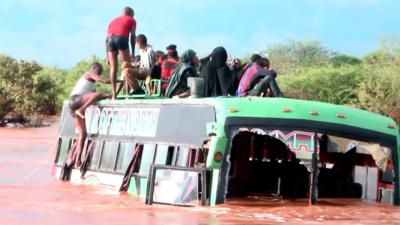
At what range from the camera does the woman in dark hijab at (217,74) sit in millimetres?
12672

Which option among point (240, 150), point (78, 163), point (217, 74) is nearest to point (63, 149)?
point (78, 163)

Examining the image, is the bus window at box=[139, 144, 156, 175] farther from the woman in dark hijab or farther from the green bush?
the green bush

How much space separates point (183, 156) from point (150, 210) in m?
0.85

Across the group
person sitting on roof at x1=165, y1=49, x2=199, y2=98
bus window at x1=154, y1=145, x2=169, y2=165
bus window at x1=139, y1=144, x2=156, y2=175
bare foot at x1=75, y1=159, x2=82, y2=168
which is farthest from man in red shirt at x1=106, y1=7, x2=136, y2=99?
bus window at x1=154, y1=145, x2=169, y2=165

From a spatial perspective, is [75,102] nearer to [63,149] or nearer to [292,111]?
[63,149]

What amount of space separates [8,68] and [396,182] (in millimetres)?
38862

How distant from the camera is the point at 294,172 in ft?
42.2

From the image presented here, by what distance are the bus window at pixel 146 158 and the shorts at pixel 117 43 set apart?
2.47 meters

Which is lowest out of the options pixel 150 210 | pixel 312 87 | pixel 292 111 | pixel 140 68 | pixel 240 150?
pixel 150 210

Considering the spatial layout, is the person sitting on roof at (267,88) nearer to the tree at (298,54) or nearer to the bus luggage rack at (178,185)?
the bus luggage rack at (178,185)

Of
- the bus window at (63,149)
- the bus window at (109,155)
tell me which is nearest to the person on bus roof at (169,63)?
the bus window at (109,155)

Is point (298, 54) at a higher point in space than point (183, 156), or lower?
higher

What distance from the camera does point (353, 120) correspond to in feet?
37.2

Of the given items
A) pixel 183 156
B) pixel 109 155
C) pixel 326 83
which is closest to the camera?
pixel 183 156
